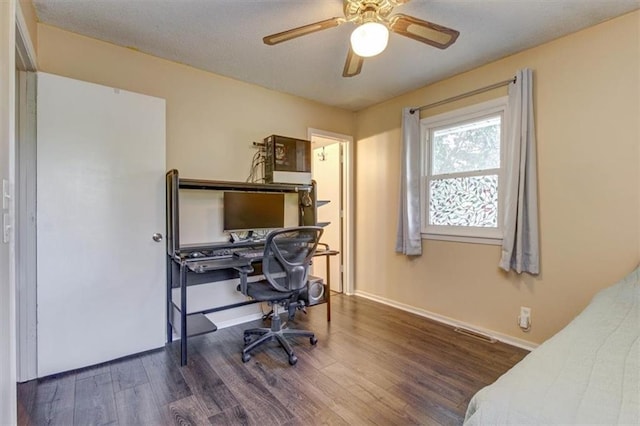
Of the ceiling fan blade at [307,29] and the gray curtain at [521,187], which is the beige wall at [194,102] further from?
the gray curtain at [521,187]

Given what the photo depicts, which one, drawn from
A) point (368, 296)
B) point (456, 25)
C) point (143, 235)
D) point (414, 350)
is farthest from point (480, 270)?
point (143, 235)

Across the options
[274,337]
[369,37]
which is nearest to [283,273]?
[274,337]

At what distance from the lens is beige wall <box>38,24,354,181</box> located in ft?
7.57

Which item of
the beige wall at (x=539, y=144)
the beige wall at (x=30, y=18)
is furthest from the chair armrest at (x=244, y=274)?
the beige wall at (x=30, y=18)

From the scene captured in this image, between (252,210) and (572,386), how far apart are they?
255 centimetres

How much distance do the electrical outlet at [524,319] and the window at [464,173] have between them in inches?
23.2

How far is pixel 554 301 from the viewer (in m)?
2.38

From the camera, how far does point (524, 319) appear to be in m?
2.52

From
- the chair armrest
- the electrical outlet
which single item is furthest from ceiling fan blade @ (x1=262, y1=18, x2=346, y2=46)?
the electrical outlet

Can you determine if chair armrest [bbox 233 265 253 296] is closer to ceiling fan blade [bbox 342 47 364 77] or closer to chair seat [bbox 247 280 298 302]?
chair seat [bbox 247 280 298 302]

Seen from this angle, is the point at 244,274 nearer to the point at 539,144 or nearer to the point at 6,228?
the point at 6,228

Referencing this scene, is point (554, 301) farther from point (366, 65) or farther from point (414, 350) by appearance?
point (366, 65)

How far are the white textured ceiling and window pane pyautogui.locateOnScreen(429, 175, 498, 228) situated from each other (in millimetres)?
1034

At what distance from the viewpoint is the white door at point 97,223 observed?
207 cm
